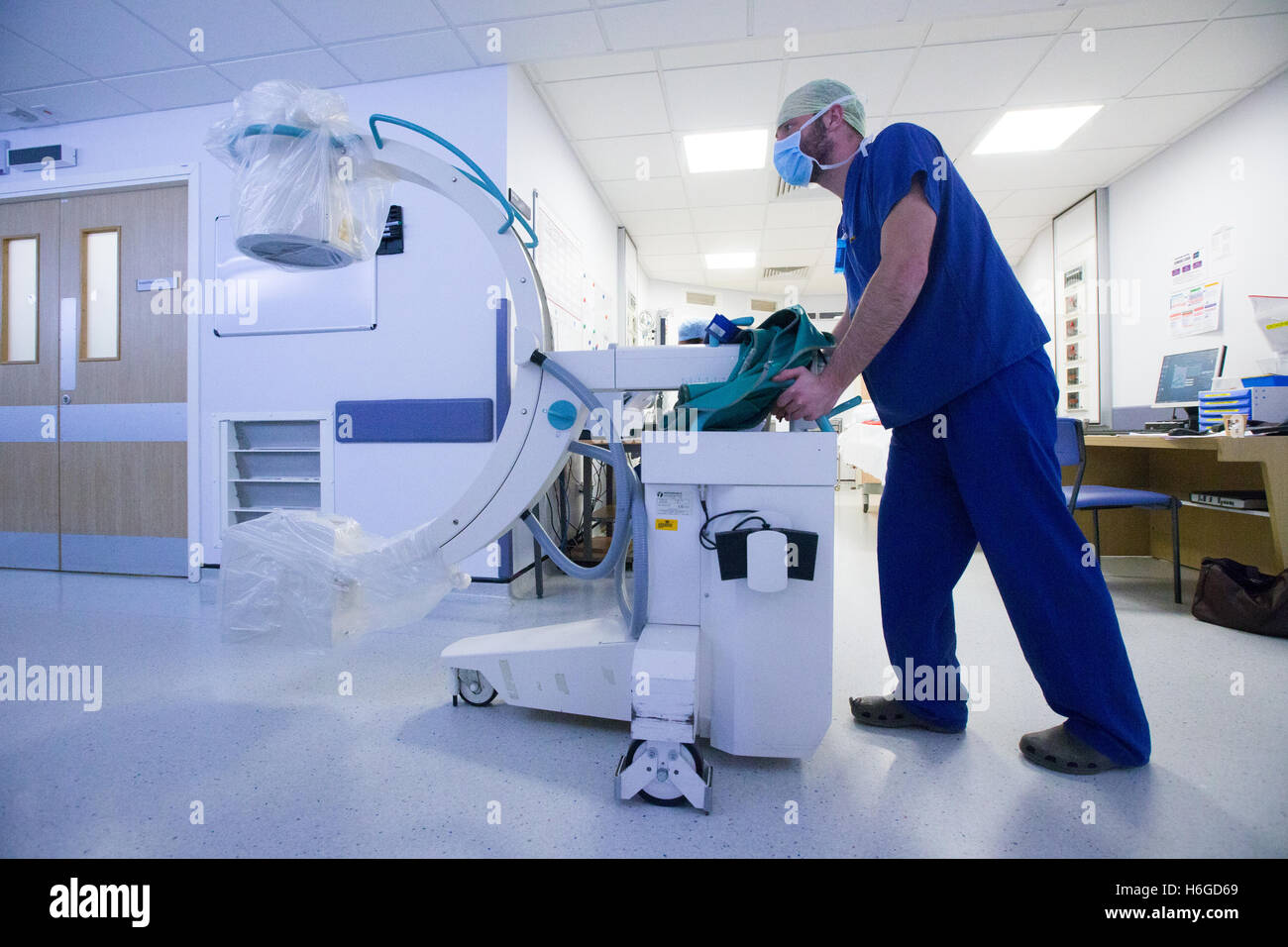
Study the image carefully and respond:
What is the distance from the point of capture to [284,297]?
2.65 meters

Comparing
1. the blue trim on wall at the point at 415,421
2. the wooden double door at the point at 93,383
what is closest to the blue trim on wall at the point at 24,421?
the wooden double door at the point at 93,383

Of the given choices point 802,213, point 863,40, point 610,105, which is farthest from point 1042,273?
point 610,105

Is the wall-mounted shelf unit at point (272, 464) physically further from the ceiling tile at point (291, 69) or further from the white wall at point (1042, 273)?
the white wall at point (1042, 273)

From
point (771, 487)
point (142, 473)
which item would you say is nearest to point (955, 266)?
point (771, 487)

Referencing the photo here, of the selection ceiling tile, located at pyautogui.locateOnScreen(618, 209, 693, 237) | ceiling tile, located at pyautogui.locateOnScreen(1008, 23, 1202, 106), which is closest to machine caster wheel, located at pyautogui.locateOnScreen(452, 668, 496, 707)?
ceiling tile, located at pyautogui.locateOnScreen(1008, 23, 1202, 106)

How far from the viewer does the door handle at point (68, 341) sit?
9.96 feet

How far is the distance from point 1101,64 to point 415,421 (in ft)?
12.2

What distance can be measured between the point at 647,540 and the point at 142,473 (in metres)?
3.08

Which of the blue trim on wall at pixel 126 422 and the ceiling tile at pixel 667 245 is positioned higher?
the ceiling tile at pixel 667 245

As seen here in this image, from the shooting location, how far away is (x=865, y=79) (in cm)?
293

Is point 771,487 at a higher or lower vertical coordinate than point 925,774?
higher

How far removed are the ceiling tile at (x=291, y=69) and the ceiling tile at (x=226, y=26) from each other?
39 millimetres

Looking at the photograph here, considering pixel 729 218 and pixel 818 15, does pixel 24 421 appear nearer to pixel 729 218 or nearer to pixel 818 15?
pixel 818 15
